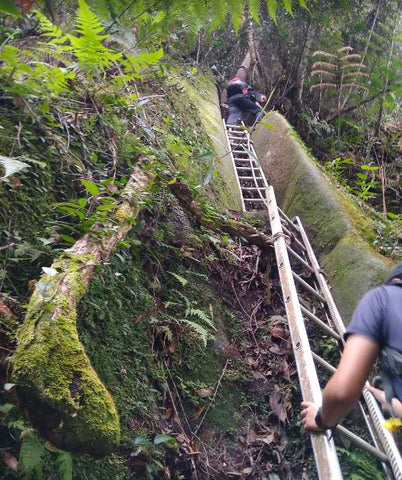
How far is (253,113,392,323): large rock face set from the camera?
421cm

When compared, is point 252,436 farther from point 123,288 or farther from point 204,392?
point 123,288

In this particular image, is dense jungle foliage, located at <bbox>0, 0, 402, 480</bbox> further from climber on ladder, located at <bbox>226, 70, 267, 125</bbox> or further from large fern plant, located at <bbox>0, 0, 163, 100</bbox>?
climber on ladder, located at <bbox>226, 70, 267, 125</bbox>

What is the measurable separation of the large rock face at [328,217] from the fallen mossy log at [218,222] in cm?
78

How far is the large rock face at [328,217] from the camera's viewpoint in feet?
13.8

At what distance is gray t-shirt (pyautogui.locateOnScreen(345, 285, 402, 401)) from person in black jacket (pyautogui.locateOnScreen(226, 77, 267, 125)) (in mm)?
8335

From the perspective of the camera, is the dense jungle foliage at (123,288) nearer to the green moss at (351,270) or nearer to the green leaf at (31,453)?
the green leaf at (31,453)

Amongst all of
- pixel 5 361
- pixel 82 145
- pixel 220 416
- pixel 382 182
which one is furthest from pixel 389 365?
pixel 382 182

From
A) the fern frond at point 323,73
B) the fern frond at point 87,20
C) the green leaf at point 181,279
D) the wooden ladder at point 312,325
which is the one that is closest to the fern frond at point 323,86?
the fern frond at point 323,73

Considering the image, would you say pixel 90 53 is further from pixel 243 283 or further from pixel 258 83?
pixel 258 83

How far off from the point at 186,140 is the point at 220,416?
3.28 metres

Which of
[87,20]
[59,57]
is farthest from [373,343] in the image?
[59,57]

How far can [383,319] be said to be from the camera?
5.00 feet

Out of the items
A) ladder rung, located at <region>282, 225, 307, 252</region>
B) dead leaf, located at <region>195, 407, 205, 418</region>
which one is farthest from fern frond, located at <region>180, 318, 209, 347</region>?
ladder rung, located at <region>282, 225, 307, 252</region>

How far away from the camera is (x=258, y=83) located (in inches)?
422
